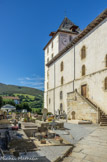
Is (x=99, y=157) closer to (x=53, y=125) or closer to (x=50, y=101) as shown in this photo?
(x=53, y=125)

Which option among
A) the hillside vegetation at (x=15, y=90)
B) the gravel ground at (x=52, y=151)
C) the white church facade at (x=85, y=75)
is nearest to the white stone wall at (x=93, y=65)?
the white church facade at (x=85, y=75)

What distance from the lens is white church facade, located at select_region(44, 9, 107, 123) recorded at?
20.3 meters

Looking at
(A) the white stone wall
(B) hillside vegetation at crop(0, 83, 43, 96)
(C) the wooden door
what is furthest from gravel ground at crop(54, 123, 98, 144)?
(B) hillside vegetation at crop(0, 83, 43, 96)

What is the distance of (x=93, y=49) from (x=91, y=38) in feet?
5.53

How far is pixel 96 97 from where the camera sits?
21.3 metres

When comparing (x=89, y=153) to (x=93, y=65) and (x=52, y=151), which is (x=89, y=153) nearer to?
(x=52, y=151)

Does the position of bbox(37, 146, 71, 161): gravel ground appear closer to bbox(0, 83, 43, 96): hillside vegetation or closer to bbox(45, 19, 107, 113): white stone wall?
bbox(45, 19, 107, 113): white stone wall

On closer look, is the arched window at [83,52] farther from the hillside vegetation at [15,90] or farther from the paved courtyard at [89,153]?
the hillside vegetation at [15,90]

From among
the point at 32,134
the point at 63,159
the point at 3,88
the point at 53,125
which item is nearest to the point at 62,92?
the point at 53,125

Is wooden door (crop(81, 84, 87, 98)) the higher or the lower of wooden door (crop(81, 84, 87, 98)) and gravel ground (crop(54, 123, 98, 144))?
the higher

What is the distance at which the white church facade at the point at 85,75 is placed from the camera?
20281 millimetres

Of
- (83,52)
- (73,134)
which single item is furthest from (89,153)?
(83,52)

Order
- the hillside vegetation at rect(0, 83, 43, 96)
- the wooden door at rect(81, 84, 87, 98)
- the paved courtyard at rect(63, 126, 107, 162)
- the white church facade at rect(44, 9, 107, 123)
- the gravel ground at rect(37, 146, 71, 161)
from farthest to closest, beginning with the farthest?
the hillside vegetation at rect(0, 83, 43, 96) → the wooden door at rect(81, 84, 87, 98) → the white church facade at rect(44, 9, 107, 123) → the gravel ground at rect(37, 146, 71, 161) → the paved courtyard at rect(63, 126, 107, 162)

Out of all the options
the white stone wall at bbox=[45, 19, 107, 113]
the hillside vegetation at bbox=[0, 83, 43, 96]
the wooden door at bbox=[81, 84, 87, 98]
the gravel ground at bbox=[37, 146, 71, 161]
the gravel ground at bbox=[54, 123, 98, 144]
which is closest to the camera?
the gravel ground at bbox=[37, 146, 71, 161]
